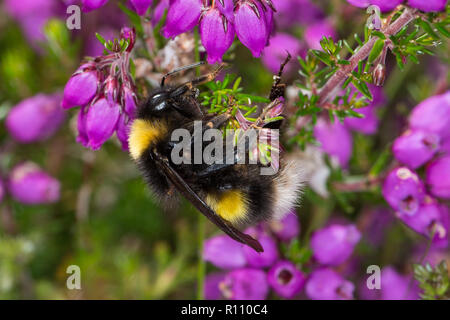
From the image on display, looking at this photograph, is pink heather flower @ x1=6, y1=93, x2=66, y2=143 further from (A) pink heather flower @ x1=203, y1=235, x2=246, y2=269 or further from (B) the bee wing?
(B) the bee wing

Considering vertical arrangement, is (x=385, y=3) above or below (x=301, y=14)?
below

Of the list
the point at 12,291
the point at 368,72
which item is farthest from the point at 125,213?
the point at 368,72

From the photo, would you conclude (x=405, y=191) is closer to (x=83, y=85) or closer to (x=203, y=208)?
(x=203, y=208)

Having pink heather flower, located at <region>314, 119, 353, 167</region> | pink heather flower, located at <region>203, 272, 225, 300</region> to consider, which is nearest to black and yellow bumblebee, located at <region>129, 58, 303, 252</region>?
pink heather flower, located at <region>314, 119, 353, 167</region>

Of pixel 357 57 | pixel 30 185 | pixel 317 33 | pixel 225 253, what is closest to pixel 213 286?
pixel 225 253

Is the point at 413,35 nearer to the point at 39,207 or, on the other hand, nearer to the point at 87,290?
the point at 87,290
